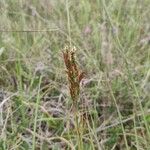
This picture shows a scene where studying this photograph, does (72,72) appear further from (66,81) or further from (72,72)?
(66,81)

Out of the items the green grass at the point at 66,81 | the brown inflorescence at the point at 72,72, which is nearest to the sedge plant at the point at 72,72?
the brown inflorescence at the point at 72,72

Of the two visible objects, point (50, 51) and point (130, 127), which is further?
point (50, 51)

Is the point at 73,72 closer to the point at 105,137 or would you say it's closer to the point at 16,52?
the point at 105,137

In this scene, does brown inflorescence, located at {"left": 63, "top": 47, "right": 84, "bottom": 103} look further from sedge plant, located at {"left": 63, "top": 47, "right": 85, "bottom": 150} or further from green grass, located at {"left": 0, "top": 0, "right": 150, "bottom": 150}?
green grass, located at {"left": 0, "top": 0, "right": 150, "bottom": 150}

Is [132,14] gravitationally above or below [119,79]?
above

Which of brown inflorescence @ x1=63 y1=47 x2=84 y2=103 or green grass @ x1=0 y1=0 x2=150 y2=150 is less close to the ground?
Answer: green grass @ x1=0 y1=0 x2=150 y2=150

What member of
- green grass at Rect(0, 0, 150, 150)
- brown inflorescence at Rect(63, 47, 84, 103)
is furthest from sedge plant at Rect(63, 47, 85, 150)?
green grass at Rect(0, 0, 150, 150)

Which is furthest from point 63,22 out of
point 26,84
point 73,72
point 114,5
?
point 73,72

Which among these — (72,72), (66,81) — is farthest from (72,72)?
(66,81)

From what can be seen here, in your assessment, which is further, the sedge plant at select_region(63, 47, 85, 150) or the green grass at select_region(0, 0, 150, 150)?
the green grass at select_region(0, 0, 150, 150)
